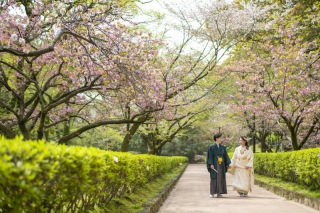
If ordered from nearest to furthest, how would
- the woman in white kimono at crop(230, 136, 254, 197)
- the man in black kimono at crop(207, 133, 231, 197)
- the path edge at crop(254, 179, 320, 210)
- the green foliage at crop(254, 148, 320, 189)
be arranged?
the path edge at crop(254, 179, 320, 210), the green foliage at crop(254, 148, 320, 189), the man in black kimono at crop(207, 133, 231, 197), the woman in white kimono at crop(230, 136, 254, 197)

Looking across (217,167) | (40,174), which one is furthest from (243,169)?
(40,174)

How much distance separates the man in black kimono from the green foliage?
85.1 inches

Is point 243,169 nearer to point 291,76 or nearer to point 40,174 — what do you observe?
point 291,76

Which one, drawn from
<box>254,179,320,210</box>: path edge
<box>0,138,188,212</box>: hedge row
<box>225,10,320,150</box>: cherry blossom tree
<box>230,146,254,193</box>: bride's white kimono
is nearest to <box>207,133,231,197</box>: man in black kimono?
<box>230,146,254,193</box>: bride's white kimono

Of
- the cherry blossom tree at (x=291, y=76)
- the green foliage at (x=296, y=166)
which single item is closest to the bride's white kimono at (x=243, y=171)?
the green foliage at (x=296, y=166)

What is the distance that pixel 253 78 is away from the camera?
13891 millimetres

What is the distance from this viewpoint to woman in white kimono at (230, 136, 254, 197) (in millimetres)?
8752

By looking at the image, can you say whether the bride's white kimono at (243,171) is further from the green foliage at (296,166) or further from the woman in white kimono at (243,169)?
the green foliage at (296,166)

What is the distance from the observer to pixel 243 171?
8.98 metres

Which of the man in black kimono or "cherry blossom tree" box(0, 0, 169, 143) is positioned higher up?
"cherry blossom tree" box(0, 0, 169, 143)

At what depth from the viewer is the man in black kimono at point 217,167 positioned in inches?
339

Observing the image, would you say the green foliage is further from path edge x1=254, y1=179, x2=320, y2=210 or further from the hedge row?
the hedge row

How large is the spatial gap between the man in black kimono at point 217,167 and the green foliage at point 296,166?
2161 mm

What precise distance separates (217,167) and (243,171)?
867 millimetres
